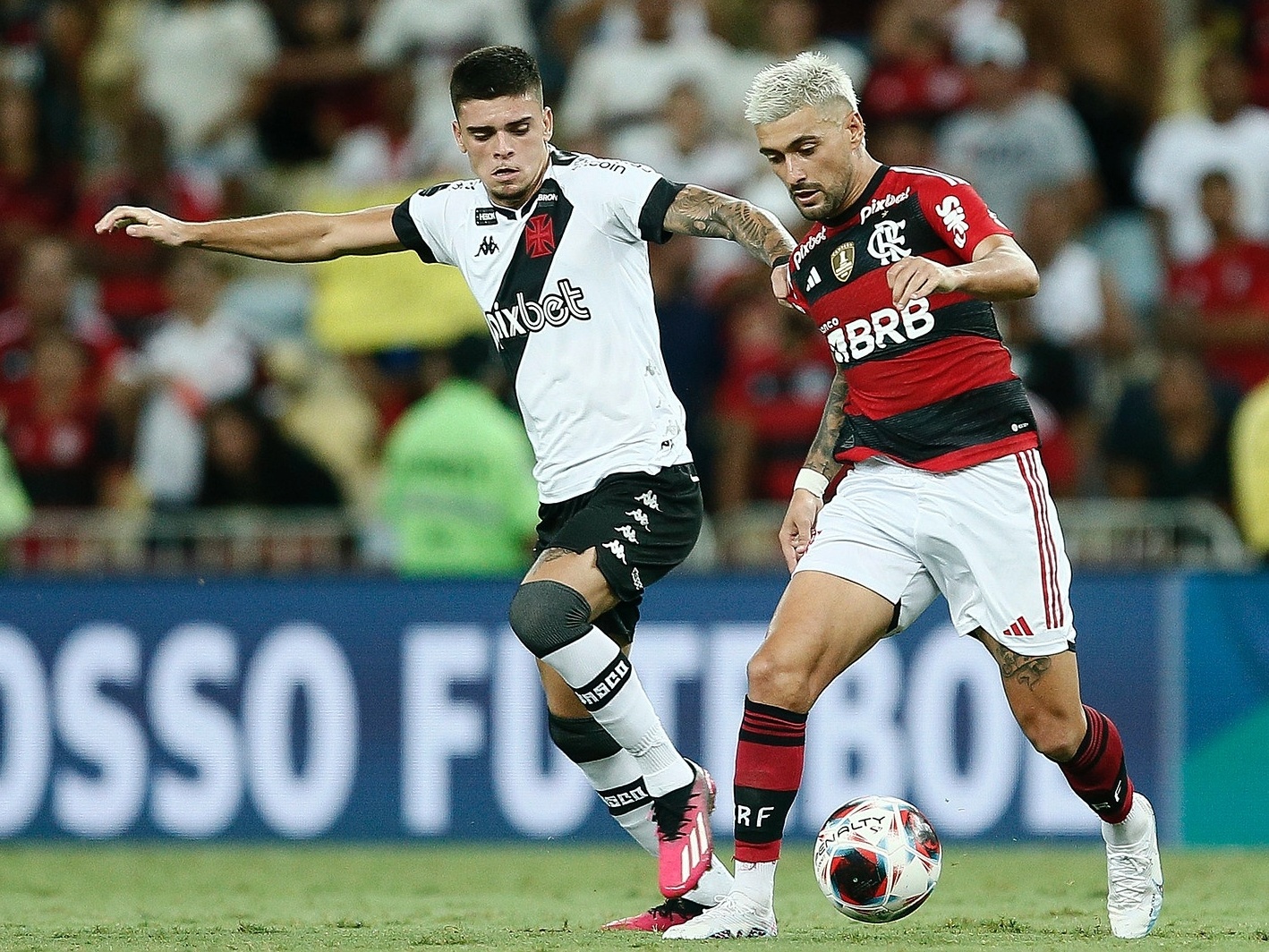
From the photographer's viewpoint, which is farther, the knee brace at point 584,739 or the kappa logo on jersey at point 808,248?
the knee brace at point 584,739

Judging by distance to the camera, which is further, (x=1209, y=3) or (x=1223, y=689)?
(x=1209, y=3)

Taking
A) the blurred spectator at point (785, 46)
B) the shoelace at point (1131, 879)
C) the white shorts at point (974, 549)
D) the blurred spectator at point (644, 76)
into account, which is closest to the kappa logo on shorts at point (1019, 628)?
the white shorts at point (974, 549)

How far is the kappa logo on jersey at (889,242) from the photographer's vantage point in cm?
619

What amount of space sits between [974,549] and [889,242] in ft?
3.16

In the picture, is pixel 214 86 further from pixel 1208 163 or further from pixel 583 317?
pixel 583 317

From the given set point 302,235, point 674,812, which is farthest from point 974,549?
point 302,235

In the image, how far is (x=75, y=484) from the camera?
11609mm

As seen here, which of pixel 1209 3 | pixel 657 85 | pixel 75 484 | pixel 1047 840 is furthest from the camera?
pixel 1209 3

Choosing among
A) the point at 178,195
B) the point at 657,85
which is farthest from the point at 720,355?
the point at 178,195

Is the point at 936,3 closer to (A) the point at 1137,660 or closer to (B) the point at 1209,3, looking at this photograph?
(B) the point at 1209,3

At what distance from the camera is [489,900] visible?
26.0ft

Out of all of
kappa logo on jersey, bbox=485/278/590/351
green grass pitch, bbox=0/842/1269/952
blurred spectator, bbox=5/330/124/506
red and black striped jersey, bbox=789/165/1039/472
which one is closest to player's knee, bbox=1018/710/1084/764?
green grass pitch, bbox=0/842/1269/952

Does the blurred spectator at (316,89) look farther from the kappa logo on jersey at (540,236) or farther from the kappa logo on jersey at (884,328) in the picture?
the kappa logo on jersey at (884,328)

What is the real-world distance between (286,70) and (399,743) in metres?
6.16
